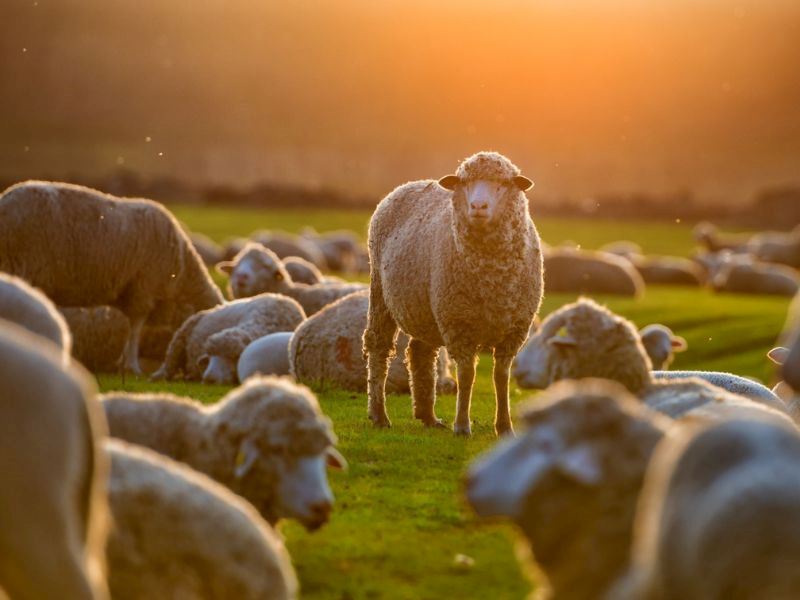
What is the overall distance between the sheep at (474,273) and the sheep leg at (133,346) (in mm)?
5777

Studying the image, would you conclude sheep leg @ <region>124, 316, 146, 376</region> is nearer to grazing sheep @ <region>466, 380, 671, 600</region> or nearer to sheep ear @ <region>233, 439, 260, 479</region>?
sheep ear @ <region>233, 439, 260, 479</region>

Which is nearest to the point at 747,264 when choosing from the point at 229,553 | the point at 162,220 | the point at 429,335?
the point at 162,220

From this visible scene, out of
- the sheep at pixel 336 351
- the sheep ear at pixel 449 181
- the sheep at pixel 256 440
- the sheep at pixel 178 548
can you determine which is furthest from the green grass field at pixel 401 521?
the sheep ear at pixel 449 181

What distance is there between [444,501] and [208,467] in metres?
2.66

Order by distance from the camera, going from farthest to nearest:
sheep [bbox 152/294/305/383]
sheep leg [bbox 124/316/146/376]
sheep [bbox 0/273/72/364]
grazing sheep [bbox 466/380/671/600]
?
sheep leg [bbox 124/316/146/376]
sheep [bbox 152/294/305/383]
sheep [bbox 0/273/72/364]
grazing sheep [bbox 466/380/671/600]

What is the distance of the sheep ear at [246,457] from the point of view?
6.34 meters

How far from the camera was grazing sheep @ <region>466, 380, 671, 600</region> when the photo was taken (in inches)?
187

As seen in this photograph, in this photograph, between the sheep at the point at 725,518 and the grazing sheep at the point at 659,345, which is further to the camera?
the grazing sheep at the point at 659,345

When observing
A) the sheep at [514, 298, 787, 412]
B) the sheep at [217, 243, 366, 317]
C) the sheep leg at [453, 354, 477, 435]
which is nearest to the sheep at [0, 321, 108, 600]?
the sheep at [514, 298, 787, 412]

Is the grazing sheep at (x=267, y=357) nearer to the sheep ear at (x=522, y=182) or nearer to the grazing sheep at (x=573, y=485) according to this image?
the sheep ear at (x=522, y=182)

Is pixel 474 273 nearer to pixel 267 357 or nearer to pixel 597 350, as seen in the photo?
pixel 597 350

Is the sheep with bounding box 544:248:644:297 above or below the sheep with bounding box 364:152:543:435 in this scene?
below

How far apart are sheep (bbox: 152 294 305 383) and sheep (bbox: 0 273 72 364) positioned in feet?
30.3

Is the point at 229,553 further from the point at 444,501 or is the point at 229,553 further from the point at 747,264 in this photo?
the point at 747,264
